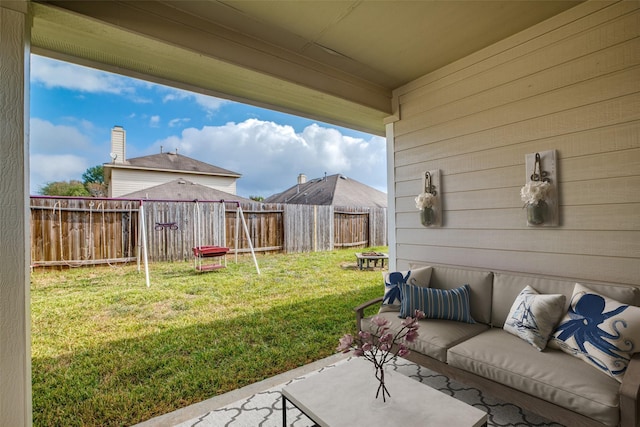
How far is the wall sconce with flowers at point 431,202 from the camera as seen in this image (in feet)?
9.73

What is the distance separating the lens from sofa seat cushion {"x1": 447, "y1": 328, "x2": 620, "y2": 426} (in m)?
1.34

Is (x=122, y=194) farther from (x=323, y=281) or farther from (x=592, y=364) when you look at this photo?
(x=592, y=364)

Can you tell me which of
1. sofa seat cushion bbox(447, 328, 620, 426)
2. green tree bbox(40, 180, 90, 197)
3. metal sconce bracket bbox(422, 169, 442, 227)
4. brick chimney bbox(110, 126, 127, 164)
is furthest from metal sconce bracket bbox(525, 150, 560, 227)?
brick chimney bbox(110, 126, 127, 164)

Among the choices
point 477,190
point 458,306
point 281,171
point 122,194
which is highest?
point 281,171

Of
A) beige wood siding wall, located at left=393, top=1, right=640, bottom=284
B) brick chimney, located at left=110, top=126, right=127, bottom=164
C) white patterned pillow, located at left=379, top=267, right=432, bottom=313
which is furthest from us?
brick chimney, located at left=110, top=126, right=127, bottom=164

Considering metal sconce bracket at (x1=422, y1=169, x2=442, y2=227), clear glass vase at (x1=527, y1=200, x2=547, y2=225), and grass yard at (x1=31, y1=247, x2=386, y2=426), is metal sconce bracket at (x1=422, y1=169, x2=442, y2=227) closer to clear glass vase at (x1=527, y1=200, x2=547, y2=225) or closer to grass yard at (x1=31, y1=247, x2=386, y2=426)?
clear glass vase at (x1=527, y1=200, x2=547, y2=225)

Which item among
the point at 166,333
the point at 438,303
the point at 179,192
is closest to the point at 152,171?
the point at 179,192

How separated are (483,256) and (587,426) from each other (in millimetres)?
1442

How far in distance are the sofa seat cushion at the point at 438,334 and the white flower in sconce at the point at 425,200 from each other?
116 centimetres

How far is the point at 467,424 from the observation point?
47.3 inches

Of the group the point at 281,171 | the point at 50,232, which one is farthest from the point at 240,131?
the point at 50,232

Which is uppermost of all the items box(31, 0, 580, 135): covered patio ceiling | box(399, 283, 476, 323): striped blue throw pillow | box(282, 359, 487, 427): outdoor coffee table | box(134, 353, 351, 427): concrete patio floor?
box(31, 0, 580, 135): covered patio ceiling

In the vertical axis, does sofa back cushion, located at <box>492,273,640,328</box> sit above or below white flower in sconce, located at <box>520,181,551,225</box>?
below

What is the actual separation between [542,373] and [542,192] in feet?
4.29
